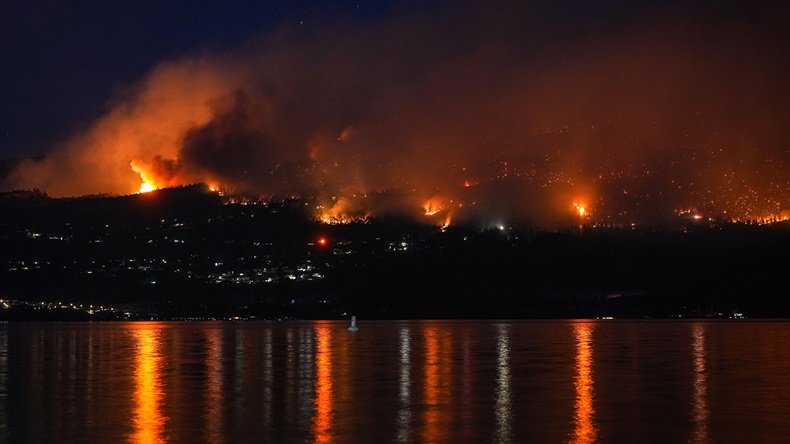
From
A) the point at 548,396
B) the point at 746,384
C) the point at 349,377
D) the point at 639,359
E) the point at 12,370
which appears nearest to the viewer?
the point at 548,396

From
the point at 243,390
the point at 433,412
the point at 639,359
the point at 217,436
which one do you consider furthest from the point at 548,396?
the point at 639,359

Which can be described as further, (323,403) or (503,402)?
(503,402)

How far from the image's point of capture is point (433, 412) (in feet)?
127

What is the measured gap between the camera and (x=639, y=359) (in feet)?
232

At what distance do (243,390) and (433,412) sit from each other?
1147 centimetres

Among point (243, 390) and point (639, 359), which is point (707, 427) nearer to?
point (243, 390)

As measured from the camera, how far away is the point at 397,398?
43.7 metres

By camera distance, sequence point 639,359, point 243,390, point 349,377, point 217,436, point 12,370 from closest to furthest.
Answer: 1. point 217,436
2. point 243,390
3. point 349,377
4. point 12,370
5. point 639,359

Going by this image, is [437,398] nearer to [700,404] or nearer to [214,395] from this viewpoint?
[214,395]

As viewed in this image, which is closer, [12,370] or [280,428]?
[280,428]

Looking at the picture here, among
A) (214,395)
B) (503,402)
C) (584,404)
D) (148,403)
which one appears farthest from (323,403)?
(584,404)

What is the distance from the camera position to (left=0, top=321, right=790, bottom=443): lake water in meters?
33.1

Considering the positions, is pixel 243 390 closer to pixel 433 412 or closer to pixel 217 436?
pixel 433 412

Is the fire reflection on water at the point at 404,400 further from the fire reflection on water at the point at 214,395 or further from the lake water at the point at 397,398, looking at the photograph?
the fire reflection on water at the point at 214,395
